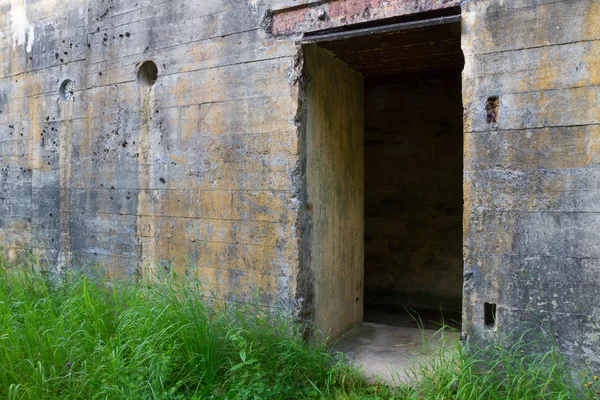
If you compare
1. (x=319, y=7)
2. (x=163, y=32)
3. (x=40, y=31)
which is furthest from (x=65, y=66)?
(x=319, y=7)

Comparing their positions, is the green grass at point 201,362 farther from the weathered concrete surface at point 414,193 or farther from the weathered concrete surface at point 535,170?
the weathered concrete surface at point 414,193

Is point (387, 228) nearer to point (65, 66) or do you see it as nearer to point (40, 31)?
point (65, 66)

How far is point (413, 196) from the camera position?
6555 millimetres

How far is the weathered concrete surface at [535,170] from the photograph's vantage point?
2.71 m

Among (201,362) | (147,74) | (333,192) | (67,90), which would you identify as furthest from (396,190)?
(67,90)

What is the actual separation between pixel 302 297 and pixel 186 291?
0.90 meters

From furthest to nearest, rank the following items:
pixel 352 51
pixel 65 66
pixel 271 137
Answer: pixel 65 66, pixel 352 51, pixel 271 137

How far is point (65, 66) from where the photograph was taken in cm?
514

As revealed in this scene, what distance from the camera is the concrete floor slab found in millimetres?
3486

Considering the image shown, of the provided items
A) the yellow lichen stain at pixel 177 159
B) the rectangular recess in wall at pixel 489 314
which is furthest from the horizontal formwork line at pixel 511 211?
the yellow lichen stain at pixel 177 159

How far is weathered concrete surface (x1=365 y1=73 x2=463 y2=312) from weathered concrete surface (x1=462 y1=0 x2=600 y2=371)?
3.34 m

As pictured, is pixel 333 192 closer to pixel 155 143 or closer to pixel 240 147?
pixel 240 147

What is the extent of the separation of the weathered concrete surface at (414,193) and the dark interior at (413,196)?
13 millimetres

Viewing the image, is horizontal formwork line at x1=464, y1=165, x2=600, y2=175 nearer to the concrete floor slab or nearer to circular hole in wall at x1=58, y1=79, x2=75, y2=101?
the concrete floor slab
